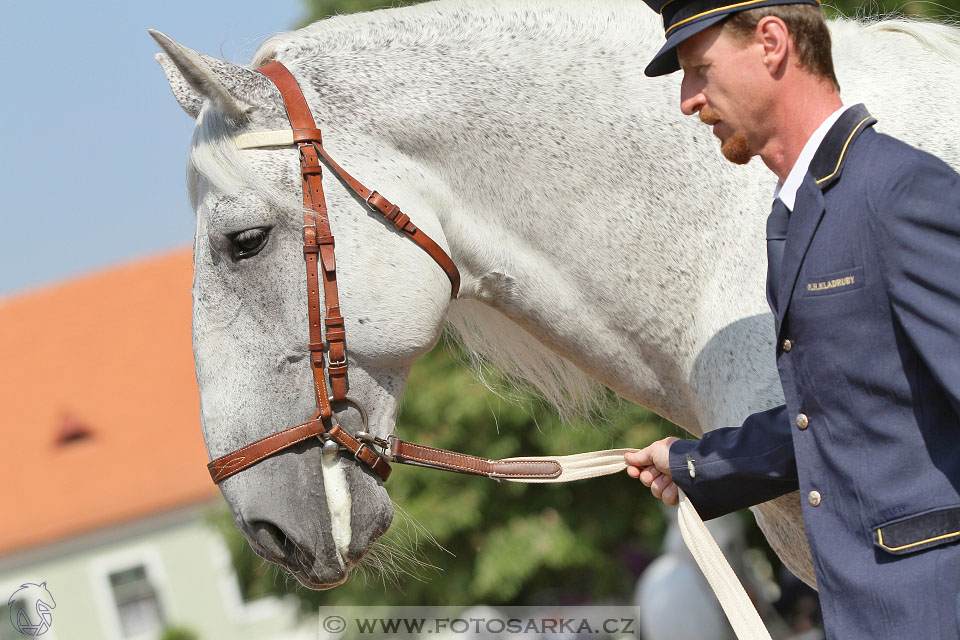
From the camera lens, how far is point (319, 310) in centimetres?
250

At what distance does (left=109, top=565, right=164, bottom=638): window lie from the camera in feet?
77.4

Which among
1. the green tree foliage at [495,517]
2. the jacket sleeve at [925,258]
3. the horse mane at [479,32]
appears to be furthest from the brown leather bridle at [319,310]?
the green tree foliage at [495,517]

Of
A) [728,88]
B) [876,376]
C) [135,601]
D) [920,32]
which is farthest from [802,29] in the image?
[135,601]

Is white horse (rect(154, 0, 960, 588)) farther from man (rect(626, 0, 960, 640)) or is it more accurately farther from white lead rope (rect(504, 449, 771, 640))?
man (rect(626, 0, 960, 640))

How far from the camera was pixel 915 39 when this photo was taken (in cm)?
271

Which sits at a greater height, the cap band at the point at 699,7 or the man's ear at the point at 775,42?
the cap band at the point at 699,7

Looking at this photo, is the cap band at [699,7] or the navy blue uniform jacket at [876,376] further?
the cap band at [699,7]

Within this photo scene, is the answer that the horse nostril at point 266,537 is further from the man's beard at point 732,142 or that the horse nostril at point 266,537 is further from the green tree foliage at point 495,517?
the green tree foliage at point 495,517

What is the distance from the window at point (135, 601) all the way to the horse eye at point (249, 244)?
2340 centimetres

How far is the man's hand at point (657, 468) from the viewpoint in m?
2.46

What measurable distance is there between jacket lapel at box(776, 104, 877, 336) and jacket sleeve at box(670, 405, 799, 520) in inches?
14.8

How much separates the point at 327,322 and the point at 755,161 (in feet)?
4.18

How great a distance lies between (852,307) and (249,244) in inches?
61.0

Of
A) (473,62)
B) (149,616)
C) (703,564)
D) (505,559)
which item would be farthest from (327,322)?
(149,616)
